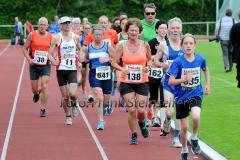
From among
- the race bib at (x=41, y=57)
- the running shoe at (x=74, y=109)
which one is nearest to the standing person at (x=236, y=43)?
the running shoe at (x=74, y=109)

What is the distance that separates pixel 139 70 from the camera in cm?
1289

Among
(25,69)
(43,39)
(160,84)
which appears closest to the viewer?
(160,84)

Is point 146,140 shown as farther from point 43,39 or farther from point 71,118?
point 43,39

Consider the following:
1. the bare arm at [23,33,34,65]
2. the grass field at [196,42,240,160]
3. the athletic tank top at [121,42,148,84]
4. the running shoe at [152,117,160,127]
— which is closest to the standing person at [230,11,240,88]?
the grass field at [196,42,240,160]

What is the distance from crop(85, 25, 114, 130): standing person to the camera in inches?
583

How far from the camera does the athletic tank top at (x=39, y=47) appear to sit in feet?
56.1

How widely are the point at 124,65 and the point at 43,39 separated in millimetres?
4703

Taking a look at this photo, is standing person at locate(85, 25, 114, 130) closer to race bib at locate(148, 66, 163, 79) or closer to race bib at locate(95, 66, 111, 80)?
race bib at locate(95, 66, 111, 80)

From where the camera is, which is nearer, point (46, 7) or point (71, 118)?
point (71, 118)

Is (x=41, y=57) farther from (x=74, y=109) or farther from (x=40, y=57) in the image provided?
(x=74, y=109)

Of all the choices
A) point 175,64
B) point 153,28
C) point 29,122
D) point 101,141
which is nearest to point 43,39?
point 29,122

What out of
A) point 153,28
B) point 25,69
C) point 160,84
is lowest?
point 25,69

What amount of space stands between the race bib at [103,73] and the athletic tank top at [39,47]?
2323 mm

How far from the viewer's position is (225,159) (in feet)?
35.7
